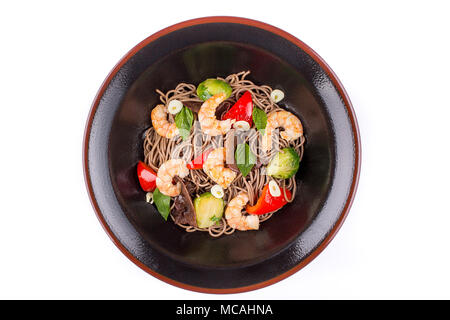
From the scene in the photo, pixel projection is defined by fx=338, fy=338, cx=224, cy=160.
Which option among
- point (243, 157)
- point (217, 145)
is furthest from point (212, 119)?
point (243, 157)

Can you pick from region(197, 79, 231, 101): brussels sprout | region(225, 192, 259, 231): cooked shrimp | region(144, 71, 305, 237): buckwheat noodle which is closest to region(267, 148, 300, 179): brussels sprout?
region(144, 71, 305, 237): buckwheat noodle

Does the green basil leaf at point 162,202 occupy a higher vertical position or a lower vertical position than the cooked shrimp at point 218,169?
lower

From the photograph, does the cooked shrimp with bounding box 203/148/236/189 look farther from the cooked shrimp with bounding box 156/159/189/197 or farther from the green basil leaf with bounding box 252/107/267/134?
the green basil leaf with bounding box 252/107/267/134

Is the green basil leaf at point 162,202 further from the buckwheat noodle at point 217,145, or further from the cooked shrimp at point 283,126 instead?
the cooked shrimp at point 283,126

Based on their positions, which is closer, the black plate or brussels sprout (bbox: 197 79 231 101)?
the black plate

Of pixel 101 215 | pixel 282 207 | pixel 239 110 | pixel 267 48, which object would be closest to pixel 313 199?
pixel 282 207

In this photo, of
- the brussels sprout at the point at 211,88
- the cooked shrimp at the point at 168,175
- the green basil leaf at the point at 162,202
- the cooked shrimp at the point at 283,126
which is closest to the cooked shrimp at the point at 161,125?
the cooked shrimp at the point at 168,175
